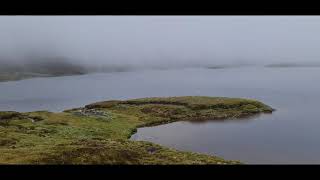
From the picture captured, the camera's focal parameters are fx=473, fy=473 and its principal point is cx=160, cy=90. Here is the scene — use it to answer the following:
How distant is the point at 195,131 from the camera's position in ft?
249

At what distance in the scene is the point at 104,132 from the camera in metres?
72.3

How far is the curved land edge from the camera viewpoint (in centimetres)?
4550

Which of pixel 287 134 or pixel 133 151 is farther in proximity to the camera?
A: pixel 287 134

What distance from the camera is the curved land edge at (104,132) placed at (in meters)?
45.5
